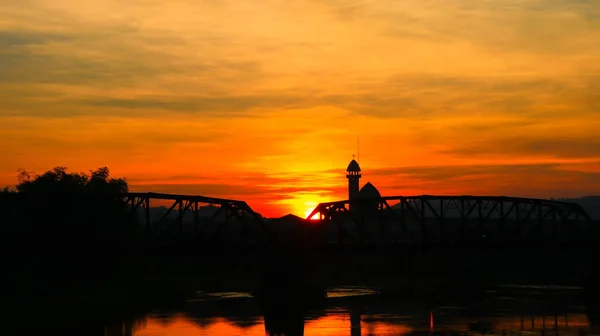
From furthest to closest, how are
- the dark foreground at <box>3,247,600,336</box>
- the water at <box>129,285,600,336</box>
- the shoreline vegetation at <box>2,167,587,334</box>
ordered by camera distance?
1. the shoreline vegetation at <box>2,167,587,334</box>
2. the dark foreground at <box>3,247,600,336</box>
3. the water at <box>129,285,600,336</box>

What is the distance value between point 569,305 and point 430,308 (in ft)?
46.7

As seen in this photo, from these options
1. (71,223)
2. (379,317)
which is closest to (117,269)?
(71,223)

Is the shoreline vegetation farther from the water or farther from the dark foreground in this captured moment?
the water

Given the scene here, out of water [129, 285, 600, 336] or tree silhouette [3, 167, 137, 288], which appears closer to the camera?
water [129, 285, 600, 336]

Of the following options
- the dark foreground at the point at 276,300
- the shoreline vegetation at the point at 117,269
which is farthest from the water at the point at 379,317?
the shoreline vegetation at the point at 117,269

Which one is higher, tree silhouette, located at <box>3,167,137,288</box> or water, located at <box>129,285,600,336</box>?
tree silhouette, located at <box>3,167,137,288</box>

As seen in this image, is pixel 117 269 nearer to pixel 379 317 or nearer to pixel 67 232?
pixel 67 232

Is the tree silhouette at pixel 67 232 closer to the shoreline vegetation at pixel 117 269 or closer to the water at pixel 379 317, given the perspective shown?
the shoreline vegetation at pixel 117 269

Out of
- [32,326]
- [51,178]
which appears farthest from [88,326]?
[51,178]

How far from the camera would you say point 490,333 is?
258 feet

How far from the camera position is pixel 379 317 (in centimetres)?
9019

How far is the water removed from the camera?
8112 centimetres

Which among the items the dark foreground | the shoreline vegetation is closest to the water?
the dark foreground

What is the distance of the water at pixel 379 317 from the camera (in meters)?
81.1
